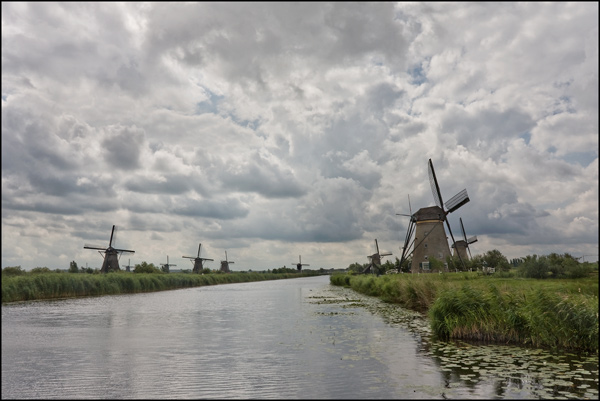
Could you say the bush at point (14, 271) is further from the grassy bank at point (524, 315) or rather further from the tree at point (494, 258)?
the tree at point (494, 258)

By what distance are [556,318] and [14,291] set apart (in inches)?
1518

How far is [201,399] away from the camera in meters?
9.23

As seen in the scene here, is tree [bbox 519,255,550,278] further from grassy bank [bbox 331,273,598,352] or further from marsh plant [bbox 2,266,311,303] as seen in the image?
marsh plant [bbox 2,266,311,303]

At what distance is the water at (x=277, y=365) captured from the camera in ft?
31.5

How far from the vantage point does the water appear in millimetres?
9609

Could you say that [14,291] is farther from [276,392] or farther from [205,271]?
[205,271]

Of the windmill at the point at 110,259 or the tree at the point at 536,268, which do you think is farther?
the windmill at the point at 110,259

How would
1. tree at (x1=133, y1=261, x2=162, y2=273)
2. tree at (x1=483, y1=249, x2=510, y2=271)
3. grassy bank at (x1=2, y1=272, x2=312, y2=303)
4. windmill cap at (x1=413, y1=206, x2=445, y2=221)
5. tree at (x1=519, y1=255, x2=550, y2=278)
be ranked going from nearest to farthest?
tree at (x1=519, y1=255, x2=550, y2=278), grassy bank at (x1=2, y1=272, x2=312, y2=303), tree at (x1=483, y1=249, x2=510, y2=271), windmill cap at (x1=413, y1=206, x2=445, y2=221), tree at (x1=133, y1=261, x2=162, y2=273)

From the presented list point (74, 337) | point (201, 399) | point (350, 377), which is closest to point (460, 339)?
point (350, 377)

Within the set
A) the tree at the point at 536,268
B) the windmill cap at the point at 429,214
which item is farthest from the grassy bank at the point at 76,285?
the windmill cap at the point at 429,214

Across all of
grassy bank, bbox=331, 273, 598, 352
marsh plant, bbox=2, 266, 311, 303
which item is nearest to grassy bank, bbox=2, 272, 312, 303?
marsh plant, bbox=2, 266, 311, 303

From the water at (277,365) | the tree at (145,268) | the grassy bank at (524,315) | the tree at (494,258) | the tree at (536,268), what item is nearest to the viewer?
the water at (277,365)

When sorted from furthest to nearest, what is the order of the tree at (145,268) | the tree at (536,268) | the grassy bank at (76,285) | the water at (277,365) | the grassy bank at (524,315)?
the tree at (145,268), the grassy bank at (76,285), the tree at (536,268), the grassy bank at (524,315), the water at (277,365)

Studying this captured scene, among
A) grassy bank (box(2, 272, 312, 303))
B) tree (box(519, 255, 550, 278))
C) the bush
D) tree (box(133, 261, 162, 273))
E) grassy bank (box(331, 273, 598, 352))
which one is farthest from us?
tree (box(133, 261, 162, 273))
